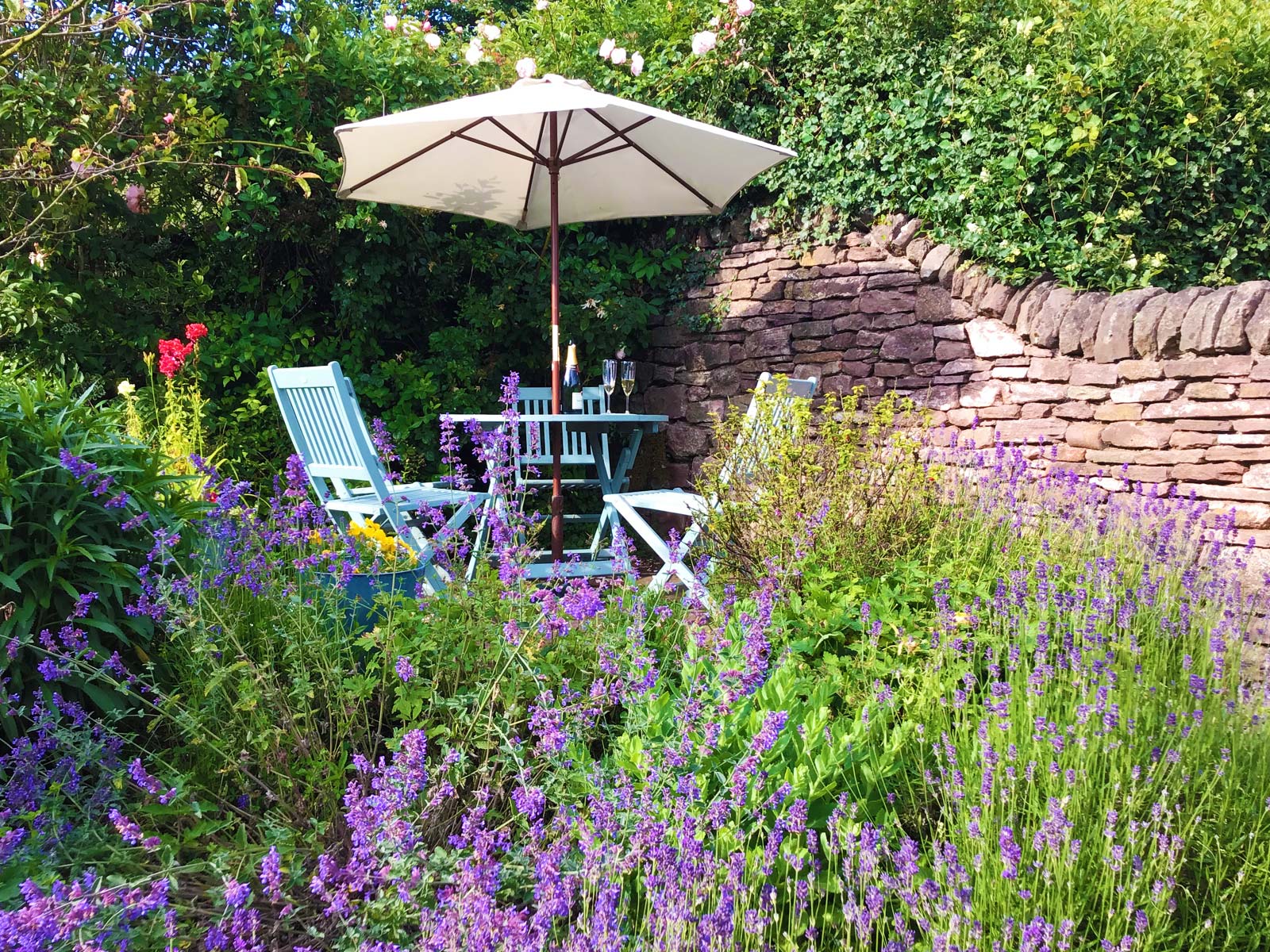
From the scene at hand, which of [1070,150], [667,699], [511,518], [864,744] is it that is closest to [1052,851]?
[864,744]

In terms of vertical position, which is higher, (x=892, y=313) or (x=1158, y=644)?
(x=892, y=313)

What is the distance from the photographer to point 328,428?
394cm

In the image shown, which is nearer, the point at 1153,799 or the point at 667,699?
the point at 1153,799

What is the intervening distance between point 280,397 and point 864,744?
3134 millimetres

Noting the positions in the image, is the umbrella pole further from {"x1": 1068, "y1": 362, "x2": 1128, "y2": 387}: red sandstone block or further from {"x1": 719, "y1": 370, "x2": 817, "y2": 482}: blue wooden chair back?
{"x1": 1068, "y1": 362, "x2": 1128, "y2": 387}: red sandstone block

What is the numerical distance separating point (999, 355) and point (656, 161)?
213 centimetres

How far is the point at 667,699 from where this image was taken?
208cm

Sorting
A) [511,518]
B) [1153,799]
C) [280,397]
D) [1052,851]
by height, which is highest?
[280,397]

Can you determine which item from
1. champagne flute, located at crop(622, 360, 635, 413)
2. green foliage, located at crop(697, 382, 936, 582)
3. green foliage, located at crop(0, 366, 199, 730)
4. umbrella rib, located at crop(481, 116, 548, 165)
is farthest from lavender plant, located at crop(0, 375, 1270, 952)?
umbrella rib, located at crop(481, 116, 548, 165)

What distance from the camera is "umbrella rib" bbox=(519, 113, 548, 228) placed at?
4977mm

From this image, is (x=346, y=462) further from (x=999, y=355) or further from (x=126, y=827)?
(x=999, y=355)

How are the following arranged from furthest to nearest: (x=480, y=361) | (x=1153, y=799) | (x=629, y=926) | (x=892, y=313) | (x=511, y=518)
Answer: (x=480, y=361) → (x=892, y=313) → (x=511, y=518) → (x=1153, y=799) → (x=629, y=926)

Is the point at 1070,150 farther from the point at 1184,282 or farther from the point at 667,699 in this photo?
the point at 667,699

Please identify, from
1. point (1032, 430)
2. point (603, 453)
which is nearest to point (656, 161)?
point (603, 453)
